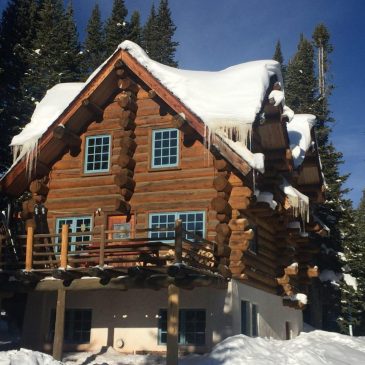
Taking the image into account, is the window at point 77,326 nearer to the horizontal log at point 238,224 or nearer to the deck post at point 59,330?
the deck post at point 59,330

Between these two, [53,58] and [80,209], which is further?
[53,58]

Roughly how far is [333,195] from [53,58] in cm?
1998

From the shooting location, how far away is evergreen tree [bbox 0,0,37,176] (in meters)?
32.8

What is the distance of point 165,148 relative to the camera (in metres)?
20.2

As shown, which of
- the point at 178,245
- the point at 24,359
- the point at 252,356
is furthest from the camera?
the point at 178,245

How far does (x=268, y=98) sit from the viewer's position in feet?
68.6

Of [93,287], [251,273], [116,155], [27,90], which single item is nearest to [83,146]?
[116,155]

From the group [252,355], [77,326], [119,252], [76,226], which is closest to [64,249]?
[119,252]

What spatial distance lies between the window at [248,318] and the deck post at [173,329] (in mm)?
4077

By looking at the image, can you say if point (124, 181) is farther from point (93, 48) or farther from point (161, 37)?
point (161, 37)

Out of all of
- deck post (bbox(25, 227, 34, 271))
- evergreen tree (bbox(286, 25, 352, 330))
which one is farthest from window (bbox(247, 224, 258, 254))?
evergreen tree (bbox(286, 25, 352, 330))

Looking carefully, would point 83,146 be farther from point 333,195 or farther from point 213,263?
point 333,195

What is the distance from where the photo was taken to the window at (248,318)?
19359 millimetres

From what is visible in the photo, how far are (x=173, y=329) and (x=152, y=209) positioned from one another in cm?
518
